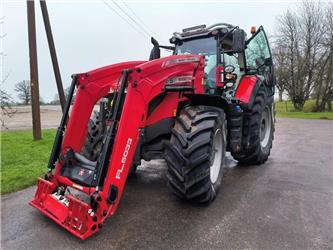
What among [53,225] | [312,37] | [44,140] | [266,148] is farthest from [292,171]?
[312,37]

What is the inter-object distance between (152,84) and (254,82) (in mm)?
2632

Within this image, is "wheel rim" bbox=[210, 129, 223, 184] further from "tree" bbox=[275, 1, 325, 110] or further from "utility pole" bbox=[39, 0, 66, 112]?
"tree" bbox=[275, 1, 325, 110]

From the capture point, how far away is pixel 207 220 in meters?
3.00

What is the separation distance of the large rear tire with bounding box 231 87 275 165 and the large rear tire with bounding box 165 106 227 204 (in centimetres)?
178

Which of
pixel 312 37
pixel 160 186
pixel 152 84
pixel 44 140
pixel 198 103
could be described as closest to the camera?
pixel 152 84

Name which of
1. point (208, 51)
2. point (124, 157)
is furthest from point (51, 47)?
point (124, 157)

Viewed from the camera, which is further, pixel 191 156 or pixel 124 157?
pixel 191 156

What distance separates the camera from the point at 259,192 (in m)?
3.89

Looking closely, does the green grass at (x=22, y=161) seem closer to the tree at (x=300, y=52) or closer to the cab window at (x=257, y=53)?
the cab window at (x=257, y=53)

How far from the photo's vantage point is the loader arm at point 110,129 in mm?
2555

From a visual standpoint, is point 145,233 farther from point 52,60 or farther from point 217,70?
point 52,60

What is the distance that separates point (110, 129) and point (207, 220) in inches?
58.7

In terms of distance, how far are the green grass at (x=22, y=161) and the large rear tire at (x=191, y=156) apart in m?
2.59

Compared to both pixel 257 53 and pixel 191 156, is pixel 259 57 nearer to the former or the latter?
pixel 257 53
